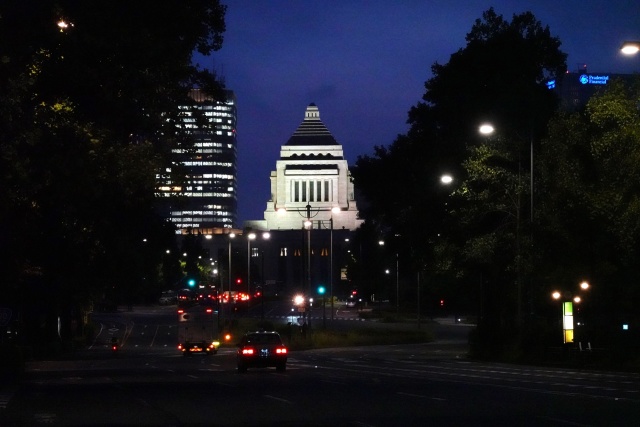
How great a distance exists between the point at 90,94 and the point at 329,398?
8.70m

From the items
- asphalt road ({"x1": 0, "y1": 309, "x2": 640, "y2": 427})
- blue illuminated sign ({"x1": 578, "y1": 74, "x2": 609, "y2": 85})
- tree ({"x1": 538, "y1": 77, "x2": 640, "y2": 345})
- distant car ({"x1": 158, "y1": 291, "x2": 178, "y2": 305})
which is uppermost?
blue illuminated sign ({"x1": 578, "y1": 74, "x2": 609, "y2": 85})

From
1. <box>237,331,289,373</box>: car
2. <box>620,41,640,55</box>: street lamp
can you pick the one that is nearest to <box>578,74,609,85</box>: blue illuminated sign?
<box>237,331,289,373</box>: car

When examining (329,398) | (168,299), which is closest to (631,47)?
(329,398)

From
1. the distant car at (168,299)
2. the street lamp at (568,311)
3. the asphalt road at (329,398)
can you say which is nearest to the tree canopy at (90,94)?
the asphalt road at (329,398)

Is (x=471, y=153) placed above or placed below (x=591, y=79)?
below

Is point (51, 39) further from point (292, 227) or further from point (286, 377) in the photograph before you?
point (292, 227)

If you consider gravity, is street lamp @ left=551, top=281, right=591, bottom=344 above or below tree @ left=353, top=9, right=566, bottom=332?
below

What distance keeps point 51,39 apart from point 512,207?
3180cm

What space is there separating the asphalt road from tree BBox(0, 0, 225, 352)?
16.1 feet

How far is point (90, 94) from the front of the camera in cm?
2339

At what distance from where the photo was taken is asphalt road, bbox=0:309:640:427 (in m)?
19.5

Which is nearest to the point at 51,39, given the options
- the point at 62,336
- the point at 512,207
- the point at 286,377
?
the point at 286,377

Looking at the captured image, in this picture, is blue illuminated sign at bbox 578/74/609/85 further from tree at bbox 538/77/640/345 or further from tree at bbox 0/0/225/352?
tree at bbox 0/0/225/352

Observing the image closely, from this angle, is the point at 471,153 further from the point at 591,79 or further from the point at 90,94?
the point at 591,79
